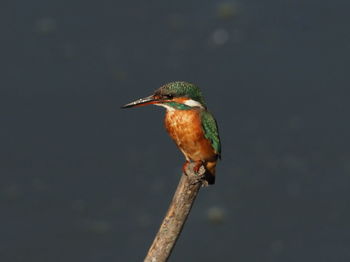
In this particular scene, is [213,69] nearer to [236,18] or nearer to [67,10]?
[236,18]

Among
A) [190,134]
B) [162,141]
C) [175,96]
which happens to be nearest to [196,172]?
[190,134]

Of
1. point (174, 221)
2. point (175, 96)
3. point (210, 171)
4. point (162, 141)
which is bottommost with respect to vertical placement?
point (174, 221)

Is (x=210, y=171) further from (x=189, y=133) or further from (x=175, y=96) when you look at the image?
(x=175, y=96)

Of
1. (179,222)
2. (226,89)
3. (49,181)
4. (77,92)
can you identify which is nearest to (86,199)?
(49,181)

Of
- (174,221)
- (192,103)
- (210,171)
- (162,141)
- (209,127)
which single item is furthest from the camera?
(162,141)

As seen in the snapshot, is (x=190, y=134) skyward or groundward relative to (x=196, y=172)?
skyward

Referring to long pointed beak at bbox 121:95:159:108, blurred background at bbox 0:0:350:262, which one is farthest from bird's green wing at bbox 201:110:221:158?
blurred background at bbox 0:0:350:262

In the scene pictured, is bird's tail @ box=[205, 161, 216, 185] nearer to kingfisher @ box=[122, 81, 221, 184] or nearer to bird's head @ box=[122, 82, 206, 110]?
kingfisher @ box=[122, 81, 221, 184]

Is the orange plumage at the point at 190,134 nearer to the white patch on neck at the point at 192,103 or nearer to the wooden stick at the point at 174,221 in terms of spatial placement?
the white patch on neck at the point at 192,103
